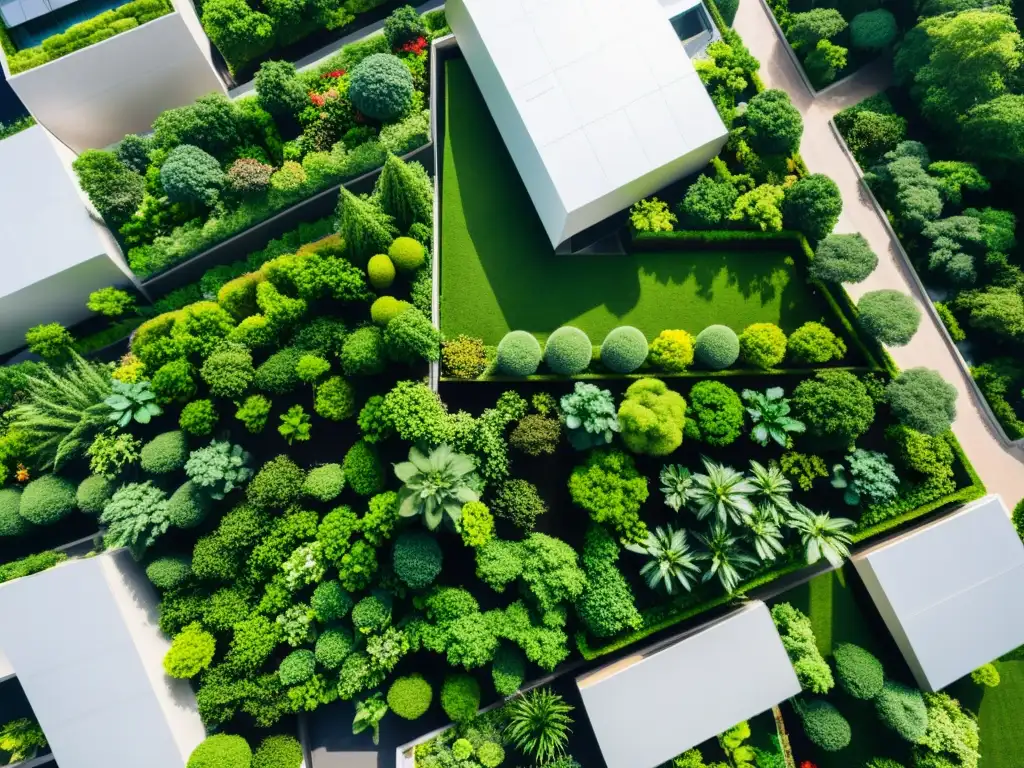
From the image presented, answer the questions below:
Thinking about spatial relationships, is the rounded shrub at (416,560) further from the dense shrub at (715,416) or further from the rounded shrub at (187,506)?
the dense shrub at (715,416)

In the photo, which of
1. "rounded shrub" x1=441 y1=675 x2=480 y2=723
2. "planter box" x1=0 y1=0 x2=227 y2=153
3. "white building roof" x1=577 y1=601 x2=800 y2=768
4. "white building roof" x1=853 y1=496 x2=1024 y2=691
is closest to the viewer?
"white building roof" x1=577 y1=601 x2=800 y2=768

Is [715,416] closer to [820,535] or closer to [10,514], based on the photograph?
[820,535]

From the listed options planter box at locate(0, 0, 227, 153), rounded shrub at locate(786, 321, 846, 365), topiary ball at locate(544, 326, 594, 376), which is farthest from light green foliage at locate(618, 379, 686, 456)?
planter box at locate(0, 0, 227, 153)

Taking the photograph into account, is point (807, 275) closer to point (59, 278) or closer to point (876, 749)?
point (876, 749)

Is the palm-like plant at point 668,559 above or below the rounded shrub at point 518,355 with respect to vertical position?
below

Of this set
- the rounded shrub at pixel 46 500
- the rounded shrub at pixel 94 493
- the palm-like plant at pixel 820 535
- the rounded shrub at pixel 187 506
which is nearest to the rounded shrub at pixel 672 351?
the palm-like plant at pixel 820 535

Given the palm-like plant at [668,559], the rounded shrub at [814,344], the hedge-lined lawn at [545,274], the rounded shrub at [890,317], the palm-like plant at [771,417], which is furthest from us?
the hedge-lined lawn at [545,274]

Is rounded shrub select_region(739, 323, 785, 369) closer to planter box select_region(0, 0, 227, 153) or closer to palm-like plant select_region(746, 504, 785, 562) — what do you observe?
palm-like plant select_region(746, 504, 785, 562)
